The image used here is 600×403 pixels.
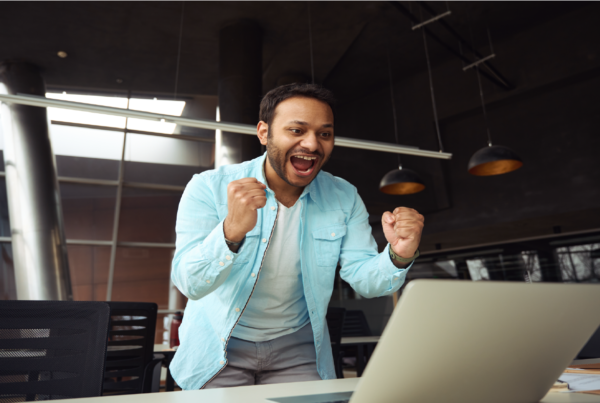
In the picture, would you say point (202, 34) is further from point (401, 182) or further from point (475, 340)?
point (475, 340)

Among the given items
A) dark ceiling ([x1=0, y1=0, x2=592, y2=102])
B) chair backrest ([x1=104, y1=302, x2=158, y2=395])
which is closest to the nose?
chair backrest ([x1=104, y1=302, x2=158, y2=395])

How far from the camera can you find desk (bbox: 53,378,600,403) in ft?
2.76

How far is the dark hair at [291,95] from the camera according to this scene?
1.60m

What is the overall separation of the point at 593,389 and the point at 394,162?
28.4 ft

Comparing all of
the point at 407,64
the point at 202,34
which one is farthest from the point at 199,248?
the point at 407,64

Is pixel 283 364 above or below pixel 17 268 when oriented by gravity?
below

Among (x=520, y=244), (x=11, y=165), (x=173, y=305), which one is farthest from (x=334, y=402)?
(x=520, y=244)

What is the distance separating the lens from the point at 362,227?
1711 millimetres

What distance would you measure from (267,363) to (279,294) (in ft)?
0.71

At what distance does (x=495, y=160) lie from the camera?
16.9 feet

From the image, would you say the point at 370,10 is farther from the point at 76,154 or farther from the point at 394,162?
the point at 76,154

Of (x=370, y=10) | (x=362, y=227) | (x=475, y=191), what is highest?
(x=370, y=10)

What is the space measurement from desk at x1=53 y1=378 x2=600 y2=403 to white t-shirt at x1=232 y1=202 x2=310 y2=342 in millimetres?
400

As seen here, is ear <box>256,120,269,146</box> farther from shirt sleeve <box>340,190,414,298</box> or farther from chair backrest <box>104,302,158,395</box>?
chair backrest <box>104,302,158,395</box>
